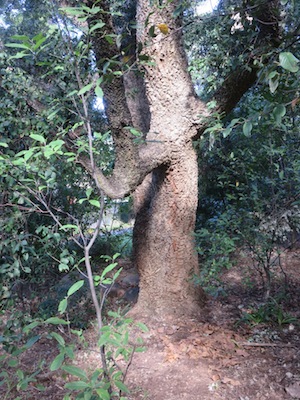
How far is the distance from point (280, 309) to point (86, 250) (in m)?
2.40

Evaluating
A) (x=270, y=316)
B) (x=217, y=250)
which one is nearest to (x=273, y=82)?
(x=217, y=250)

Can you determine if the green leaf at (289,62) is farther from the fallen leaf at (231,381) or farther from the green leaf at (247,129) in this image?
the fallen leaf at (231,381)

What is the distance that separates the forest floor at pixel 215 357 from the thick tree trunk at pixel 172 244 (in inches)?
7.9

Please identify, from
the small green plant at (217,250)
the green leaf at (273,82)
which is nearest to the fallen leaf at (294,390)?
the small green plant at (217,250)

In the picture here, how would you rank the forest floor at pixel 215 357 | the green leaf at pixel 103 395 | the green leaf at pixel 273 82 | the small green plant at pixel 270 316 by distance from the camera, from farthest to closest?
the small green plant at pixel 270 316 → the forest floor at pixel 215 357 → the green leaf at pixel 273 82 → the green leaf at pixel 103 395

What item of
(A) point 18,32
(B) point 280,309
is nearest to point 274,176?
(B) point 280,309

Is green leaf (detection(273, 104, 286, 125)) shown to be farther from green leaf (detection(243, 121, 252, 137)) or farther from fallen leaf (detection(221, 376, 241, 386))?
fallen leaf (detection(221, 376, 241, 386))

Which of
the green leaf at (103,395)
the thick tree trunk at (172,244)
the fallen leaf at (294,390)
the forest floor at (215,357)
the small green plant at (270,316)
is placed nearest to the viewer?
the green leaf at (103,395)

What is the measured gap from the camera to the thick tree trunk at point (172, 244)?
3.23m

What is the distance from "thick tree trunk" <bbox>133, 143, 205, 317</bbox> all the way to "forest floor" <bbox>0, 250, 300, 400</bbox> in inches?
7.9

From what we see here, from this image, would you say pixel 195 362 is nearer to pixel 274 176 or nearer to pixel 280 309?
pixel 280 309

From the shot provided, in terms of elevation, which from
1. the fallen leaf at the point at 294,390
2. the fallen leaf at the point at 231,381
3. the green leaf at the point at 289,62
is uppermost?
the green leaf at the point at 289,62

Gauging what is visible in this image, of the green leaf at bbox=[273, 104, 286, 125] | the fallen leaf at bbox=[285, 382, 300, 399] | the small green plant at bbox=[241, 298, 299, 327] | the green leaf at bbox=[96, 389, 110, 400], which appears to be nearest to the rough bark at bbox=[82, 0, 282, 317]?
the small green plant at bbox=[241, 298, 299, 327]

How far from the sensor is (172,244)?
10.8ft
